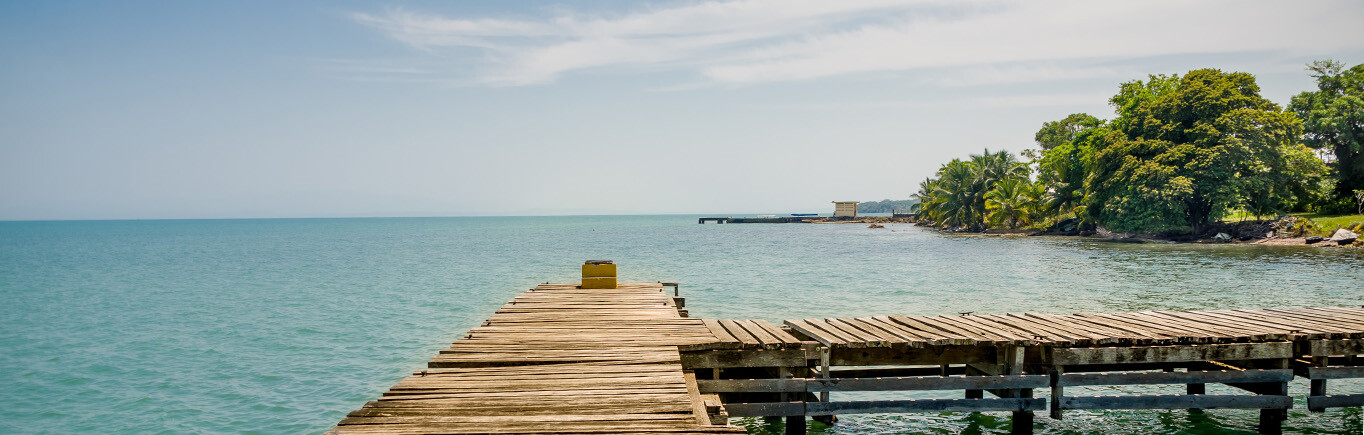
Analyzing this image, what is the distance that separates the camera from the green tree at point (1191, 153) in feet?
157

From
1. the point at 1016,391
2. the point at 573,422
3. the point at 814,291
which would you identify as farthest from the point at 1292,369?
the point at 814,291

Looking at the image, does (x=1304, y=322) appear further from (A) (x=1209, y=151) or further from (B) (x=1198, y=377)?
(A) (x=1209, y=151)

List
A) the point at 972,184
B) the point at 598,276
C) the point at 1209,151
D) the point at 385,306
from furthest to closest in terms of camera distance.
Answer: the point at 972,184
the point at 1209,151
the point at 385,306
the point at 598,276

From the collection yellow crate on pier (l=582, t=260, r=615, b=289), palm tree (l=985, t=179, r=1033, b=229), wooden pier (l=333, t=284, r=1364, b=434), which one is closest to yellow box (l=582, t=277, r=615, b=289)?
yellow crate on pier (l=582, t=260, r=615, b=289)

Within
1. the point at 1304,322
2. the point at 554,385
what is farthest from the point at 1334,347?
the point at 554,385

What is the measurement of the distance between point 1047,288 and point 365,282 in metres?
28.8

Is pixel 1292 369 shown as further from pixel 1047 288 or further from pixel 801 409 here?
pixel 1047 288

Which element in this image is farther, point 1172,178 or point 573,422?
point 1172,178

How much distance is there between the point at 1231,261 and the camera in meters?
36.9

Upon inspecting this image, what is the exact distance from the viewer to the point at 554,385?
6.43 metres

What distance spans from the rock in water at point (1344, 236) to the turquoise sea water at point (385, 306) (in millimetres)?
2551

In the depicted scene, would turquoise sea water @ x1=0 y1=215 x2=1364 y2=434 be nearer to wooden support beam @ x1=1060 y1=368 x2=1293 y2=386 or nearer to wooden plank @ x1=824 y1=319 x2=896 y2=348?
wooden support beam @ x1=1060 y1=368 x2=1293 y2=386

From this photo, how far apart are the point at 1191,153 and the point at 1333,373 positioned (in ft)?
159

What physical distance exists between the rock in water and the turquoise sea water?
100 inches
